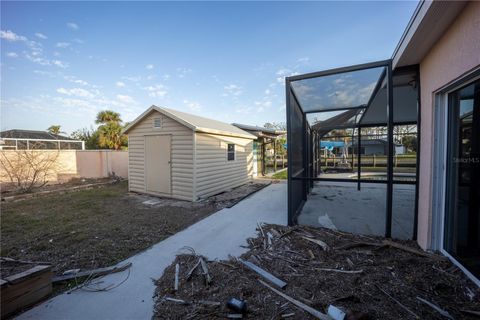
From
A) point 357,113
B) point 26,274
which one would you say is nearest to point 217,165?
point 357,113

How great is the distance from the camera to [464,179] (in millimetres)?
2336

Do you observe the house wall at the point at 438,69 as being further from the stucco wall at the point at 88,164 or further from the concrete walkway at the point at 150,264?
the stucco wall at the point at 88,164

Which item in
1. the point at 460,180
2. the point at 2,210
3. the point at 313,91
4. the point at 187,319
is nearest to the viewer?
the point at 187,319

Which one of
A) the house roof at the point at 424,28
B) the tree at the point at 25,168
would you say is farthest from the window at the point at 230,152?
the tree at the point at 25,168

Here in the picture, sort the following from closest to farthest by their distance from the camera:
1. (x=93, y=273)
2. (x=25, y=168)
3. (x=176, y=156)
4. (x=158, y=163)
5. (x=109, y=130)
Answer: (x=93, y=273) → (x=176, y=156) → (x=158, y=163) → (x=25, y=168) → (x=109, y=130)

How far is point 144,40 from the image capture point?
6914mm

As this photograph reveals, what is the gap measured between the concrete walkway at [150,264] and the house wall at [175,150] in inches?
72.5

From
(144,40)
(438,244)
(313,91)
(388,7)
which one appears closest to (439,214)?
(438,244)

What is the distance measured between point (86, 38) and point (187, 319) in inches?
298

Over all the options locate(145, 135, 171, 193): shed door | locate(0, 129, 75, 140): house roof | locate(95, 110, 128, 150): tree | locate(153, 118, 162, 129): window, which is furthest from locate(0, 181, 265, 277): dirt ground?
locate(95, 110, 128, 150): tree

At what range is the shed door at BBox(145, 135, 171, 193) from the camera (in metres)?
6.82

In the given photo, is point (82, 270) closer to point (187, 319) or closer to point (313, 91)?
point (187, 319)

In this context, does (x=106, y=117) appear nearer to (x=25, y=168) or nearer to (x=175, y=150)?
(x=25, y=168)

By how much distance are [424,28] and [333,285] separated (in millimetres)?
2977
